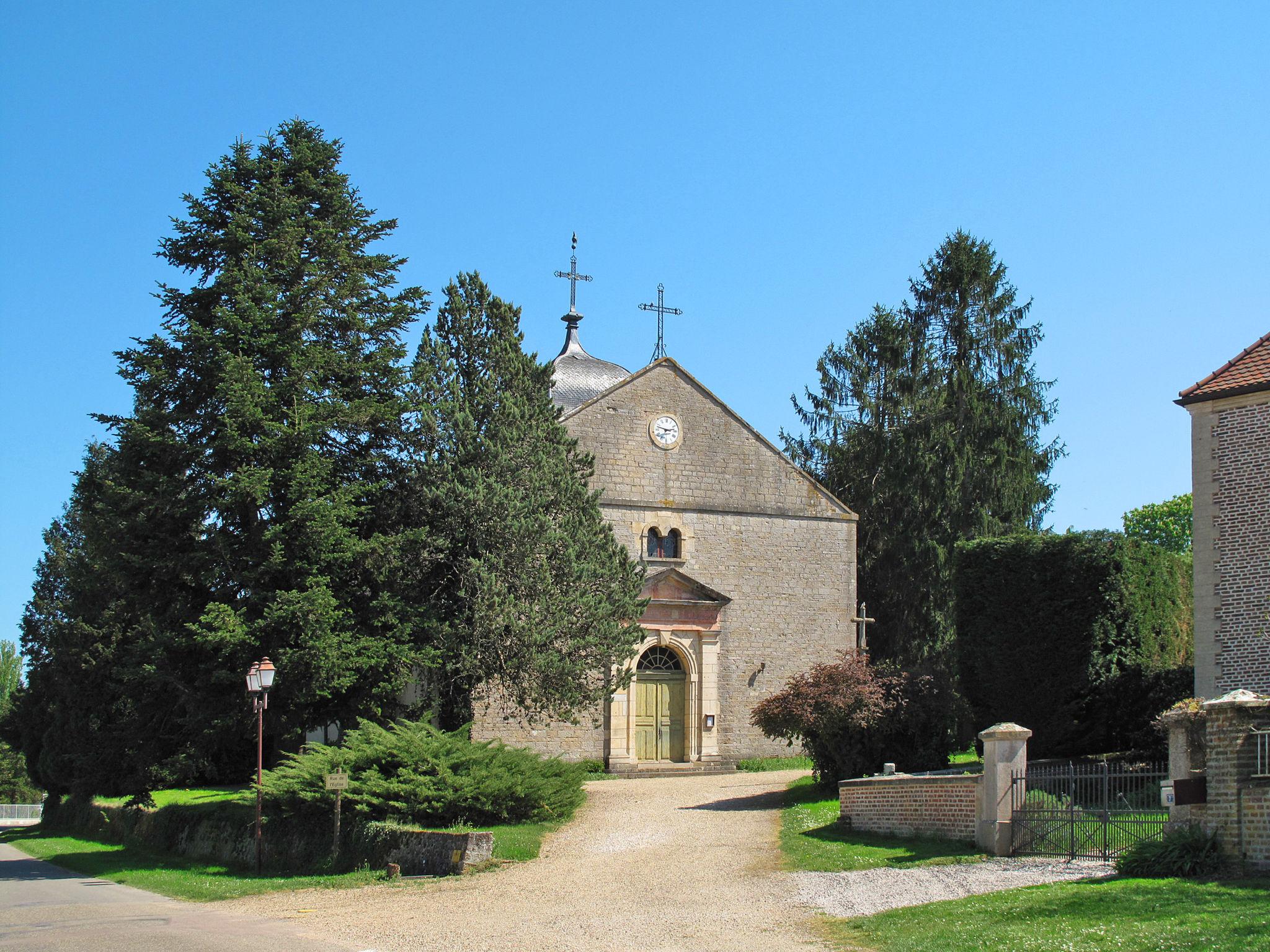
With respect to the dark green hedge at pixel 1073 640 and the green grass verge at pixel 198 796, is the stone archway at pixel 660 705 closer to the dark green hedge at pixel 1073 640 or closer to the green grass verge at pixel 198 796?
the dark green hedge at pixel 1073 640

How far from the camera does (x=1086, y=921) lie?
32.5 ft

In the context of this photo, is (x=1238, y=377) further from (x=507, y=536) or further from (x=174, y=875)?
(x=174, y=875)

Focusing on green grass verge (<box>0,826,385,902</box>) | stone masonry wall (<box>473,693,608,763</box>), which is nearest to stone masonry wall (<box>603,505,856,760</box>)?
stone masonry wall (<box>473,693,608,763</box>)

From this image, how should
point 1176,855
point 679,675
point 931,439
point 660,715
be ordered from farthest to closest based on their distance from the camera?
point 931,439, point 679,675, point 660,715, point 1176,855

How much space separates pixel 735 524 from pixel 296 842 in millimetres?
13510

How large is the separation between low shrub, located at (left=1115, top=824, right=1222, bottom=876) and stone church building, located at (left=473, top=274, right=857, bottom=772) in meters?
14.7

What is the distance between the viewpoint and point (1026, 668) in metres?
20.9

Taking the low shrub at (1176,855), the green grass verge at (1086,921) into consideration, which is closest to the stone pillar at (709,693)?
the low shrub at (1176,855)

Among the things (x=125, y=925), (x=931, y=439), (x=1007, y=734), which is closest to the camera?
(x=125, y=925)

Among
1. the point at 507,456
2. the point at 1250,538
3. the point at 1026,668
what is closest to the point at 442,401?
the point at 507,456

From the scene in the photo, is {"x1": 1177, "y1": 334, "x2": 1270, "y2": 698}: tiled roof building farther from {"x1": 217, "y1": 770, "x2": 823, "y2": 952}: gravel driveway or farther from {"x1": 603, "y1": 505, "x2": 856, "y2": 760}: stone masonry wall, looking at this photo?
{"x1": 603, "y1": 505, "x2": 856, "y2": 760}: stone masonry wall

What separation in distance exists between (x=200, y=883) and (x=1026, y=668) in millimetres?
13383

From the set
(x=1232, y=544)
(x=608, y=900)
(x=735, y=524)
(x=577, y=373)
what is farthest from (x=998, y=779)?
(x=577, y=373)

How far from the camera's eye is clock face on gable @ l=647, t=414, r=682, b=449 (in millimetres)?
28688
